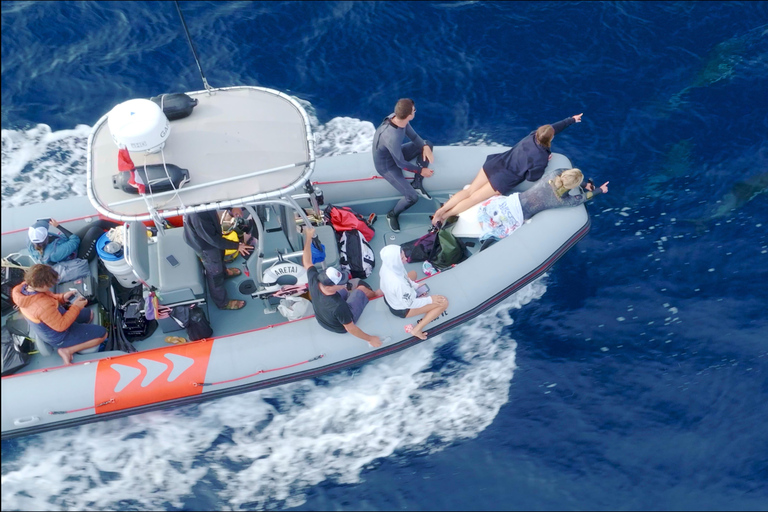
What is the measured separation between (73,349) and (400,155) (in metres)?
3.42

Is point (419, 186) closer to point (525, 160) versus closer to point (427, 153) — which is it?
point (427, 153)

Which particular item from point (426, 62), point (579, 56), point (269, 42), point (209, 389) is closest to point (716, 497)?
point (209, 389)

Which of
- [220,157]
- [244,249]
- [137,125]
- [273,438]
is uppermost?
[137,125]

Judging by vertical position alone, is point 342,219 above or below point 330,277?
above

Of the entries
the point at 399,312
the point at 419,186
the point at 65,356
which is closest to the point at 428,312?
the point at 399,312

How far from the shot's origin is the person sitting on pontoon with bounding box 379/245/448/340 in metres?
4.21

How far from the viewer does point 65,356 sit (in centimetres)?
480

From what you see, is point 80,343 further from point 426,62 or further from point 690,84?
point 690,84

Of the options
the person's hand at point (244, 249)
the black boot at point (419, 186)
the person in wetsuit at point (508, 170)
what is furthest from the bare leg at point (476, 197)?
the person's hand at point (244, 249)

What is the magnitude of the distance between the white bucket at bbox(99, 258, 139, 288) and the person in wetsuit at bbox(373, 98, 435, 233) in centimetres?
253

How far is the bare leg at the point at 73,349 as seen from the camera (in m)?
4.79

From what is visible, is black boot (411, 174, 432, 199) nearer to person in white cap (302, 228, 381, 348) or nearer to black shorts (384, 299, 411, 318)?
person in white cap (302, 228, 381, 348)

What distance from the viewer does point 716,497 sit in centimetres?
494

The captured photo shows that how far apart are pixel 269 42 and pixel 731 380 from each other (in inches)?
289
